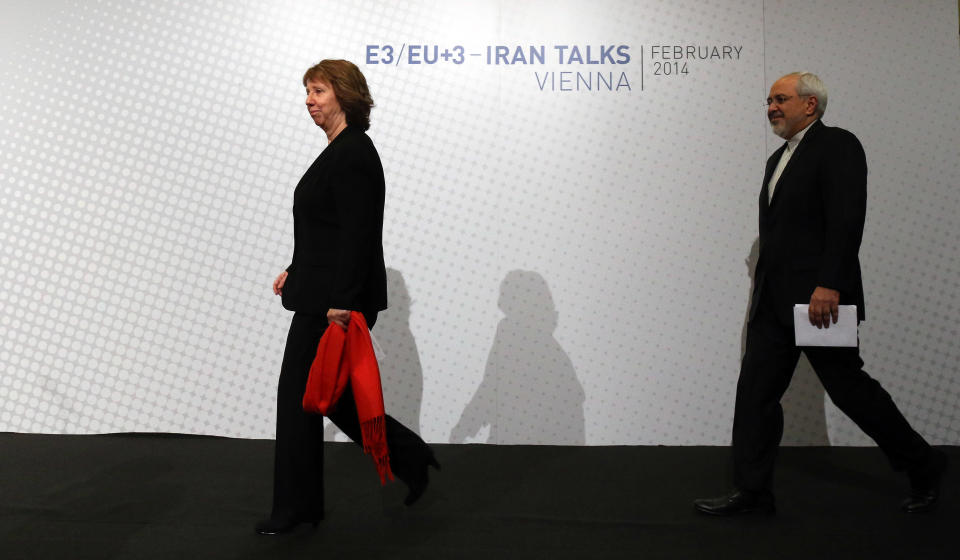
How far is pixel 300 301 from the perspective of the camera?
243cm

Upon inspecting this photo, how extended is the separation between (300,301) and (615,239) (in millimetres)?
1789

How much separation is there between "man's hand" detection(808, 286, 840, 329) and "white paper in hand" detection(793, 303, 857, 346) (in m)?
0.02

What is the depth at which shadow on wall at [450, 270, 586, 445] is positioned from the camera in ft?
12.3

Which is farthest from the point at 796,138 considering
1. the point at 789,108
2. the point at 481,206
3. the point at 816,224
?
the point at 481,206

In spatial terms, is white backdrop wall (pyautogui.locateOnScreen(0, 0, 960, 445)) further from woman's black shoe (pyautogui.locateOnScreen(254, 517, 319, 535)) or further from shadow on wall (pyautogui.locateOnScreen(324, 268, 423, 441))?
woman's black shoe (pyautogui.locateOnScreen(254, 517, 319, 535))

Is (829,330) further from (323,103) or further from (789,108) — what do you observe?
(323,103)

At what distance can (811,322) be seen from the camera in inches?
99.7

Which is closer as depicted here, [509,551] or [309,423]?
[509,551]

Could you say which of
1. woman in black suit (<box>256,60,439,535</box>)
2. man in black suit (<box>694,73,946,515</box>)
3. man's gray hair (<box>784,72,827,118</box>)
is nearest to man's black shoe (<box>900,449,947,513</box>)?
man in black suit (<box>694,73,946,515</box>)

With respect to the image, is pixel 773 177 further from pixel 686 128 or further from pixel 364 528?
pixel 364 528

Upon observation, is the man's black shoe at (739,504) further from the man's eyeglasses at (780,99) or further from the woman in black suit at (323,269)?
the man's eyeglasses at (780,99)

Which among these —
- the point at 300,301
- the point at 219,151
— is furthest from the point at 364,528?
the point at 219,151

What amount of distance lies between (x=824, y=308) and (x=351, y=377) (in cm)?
148

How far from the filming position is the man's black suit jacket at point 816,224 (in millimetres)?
2547
